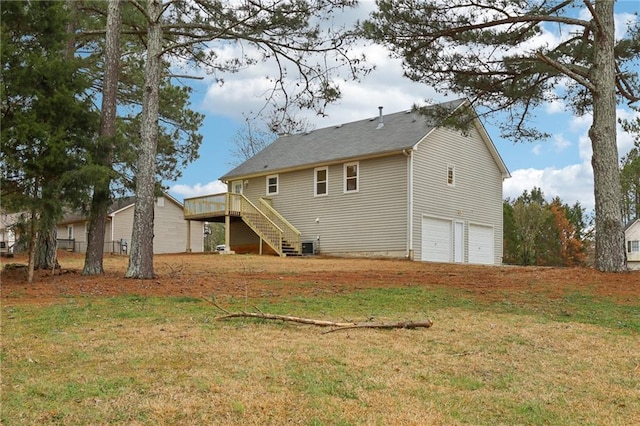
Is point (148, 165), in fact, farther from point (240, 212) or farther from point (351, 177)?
point (240, 212)

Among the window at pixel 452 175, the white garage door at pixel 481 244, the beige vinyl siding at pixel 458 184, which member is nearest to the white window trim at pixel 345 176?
the beige vinyl siding at pixel 458 184

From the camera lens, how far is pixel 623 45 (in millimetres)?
13695

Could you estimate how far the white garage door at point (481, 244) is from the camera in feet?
78.2

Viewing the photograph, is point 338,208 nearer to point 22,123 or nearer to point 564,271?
point 564,271

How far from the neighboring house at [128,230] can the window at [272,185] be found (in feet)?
29.0

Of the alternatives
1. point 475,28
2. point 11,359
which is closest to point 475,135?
point 475,28

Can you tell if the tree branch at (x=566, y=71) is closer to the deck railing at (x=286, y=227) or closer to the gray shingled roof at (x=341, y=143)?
the gray shingled roof at (x=341, y=143)

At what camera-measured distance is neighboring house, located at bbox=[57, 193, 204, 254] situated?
33.6m

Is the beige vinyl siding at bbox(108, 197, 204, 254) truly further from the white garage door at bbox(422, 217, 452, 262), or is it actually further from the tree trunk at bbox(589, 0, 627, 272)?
the tree trunk at bbox(589, 0, 627, 272)

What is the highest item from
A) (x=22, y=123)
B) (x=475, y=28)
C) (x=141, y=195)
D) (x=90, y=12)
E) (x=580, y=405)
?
(x=90, y=12)

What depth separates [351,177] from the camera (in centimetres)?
2267

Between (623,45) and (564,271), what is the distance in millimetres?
5611

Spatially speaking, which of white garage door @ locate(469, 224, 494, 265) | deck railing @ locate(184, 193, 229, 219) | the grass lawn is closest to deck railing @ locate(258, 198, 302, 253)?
deck railing @ locate(184, 193, 229, 219)

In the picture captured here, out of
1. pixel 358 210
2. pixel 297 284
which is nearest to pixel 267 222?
pixel 358 210
